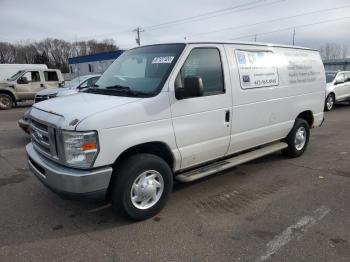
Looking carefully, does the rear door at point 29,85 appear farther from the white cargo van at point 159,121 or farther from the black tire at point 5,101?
the white cargo van at point 159,121

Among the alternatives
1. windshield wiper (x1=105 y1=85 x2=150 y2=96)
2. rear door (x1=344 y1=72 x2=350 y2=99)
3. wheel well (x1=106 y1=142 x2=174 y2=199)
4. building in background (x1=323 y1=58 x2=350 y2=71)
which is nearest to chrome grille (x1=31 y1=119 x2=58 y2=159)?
wheel well (x1=106 y1=142 x2=174 y2=199)

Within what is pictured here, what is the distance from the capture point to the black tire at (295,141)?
608 cm

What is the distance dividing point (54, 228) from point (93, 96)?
5.49ft

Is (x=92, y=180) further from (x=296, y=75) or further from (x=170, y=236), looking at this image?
(x=296, y=75)

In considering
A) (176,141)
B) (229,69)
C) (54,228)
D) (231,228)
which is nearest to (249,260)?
(231,228)

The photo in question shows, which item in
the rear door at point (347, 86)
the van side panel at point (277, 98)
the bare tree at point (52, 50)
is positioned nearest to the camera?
the van side panel at point (277, 98)

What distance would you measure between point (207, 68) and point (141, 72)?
2.93ft

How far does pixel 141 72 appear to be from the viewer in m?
4.31

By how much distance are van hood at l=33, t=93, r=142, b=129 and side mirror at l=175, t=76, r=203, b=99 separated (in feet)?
1.74

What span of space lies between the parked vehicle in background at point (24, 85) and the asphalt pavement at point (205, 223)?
41.5ft

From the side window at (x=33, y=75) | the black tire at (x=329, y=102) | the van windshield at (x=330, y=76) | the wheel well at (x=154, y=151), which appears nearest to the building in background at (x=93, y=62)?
the side window at (x=33, y=75)

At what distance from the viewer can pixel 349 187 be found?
4848 millimetres

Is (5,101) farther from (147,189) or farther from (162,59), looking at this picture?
(147,189)

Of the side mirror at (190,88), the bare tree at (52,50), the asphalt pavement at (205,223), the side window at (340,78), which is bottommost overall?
the asphalt pavement at (205,223)
